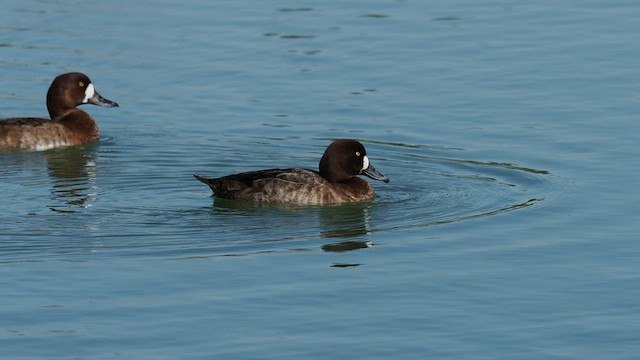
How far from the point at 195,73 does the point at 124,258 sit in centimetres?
905

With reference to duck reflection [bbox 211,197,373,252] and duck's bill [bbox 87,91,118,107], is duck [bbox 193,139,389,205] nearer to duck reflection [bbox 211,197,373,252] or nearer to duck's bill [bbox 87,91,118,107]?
duck reflection [bbox 211,197,373,252]

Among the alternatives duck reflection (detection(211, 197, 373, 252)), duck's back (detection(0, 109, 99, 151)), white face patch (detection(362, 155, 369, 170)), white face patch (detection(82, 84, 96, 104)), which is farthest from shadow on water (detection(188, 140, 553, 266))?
white face patch (detection(82, 84, 96, 104))

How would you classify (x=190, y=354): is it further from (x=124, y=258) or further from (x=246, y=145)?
(x=246, y=145)

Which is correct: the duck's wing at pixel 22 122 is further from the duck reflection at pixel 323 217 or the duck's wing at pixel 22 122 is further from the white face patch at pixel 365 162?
the white face patch at pixel 365 162

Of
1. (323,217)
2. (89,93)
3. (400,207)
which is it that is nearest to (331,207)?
(323,217)

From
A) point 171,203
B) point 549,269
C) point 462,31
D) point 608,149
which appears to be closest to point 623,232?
point 549,269

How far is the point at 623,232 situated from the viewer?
1569cm

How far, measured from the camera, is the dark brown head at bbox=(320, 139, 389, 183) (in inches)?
700

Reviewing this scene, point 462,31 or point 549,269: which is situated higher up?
point 462,31

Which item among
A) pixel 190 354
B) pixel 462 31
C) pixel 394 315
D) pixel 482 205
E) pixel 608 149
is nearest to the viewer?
pixel 190 354

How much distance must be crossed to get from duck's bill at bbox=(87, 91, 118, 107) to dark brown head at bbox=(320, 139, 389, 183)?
202 inches

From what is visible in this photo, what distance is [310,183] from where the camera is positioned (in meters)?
17.5

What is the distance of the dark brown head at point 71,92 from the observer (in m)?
22.3

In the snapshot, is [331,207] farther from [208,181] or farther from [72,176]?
[72,176]
